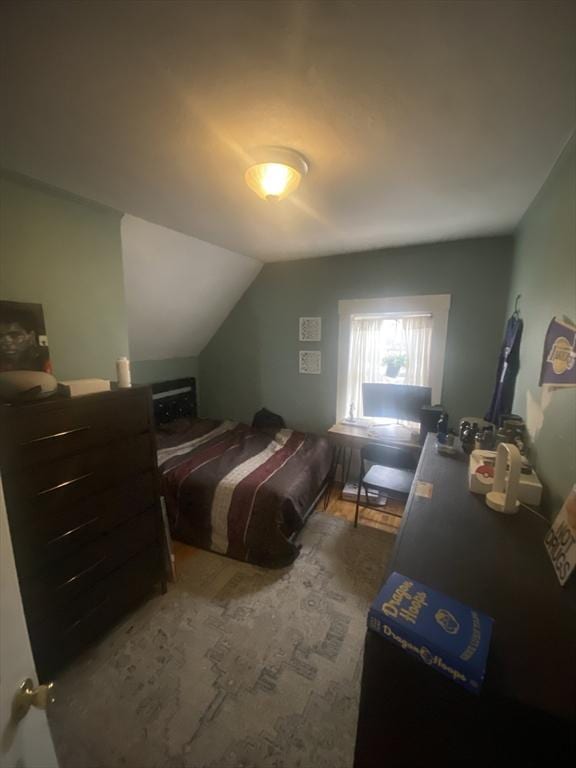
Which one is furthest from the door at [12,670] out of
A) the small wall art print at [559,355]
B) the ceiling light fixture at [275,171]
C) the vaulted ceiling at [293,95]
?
the small wall art print at [559,355]

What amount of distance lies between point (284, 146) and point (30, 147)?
3.68 feet

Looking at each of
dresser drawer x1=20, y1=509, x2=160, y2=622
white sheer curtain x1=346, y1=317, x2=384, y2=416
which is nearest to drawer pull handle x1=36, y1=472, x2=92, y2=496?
dresser drawer x1=20, y1=509, x2=160, y2=622

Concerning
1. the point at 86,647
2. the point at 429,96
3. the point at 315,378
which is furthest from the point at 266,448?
the point at 429,96

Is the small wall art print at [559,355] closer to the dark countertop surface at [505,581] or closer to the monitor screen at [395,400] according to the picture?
the dark countertop surface at [505,581]

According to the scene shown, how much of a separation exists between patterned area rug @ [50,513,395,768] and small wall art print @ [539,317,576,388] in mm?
1694

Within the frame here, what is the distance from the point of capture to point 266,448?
10.2 ft

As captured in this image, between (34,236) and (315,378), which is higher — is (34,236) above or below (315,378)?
above

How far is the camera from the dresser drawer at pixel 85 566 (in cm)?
135

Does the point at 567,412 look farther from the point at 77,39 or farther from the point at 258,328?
the point at 258,328

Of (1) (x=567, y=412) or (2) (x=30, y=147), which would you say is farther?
(2) (x=30, y=147)

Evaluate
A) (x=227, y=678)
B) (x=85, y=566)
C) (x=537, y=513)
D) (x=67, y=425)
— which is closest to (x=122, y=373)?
(x=67, y=425)

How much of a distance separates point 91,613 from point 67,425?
1037 mm

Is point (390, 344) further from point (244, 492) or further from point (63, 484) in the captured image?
point (63, 484)

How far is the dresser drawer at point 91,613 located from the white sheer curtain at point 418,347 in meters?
2.68
